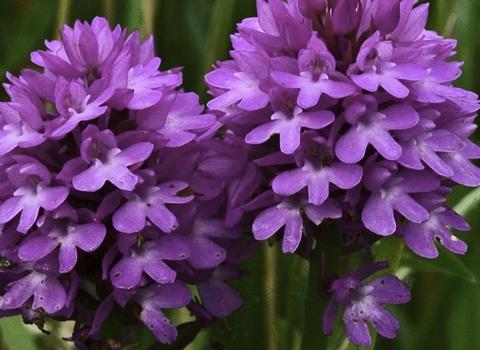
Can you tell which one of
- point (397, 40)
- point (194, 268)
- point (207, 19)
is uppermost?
point (397, 40)

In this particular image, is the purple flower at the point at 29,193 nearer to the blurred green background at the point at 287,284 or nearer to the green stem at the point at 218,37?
the blurred green background at the point at 287,284

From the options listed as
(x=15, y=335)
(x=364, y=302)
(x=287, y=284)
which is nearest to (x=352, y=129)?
(x=364, y=302)

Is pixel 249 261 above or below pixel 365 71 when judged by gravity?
below

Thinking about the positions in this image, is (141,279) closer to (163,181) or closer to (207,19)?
(163,181)

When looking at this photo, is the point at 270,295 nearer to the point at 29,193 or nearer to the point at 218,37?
the point at 29,193

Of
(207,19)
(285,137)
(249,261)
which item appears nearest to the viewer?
(285,137)

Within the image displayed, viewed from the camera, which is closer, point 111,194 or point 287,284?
point 111,194

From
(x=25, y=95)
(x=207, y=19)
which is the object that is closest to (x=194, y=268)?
(x=25, y=95)

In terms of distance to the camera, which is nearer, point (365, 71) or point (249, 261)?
point (365, 71)
